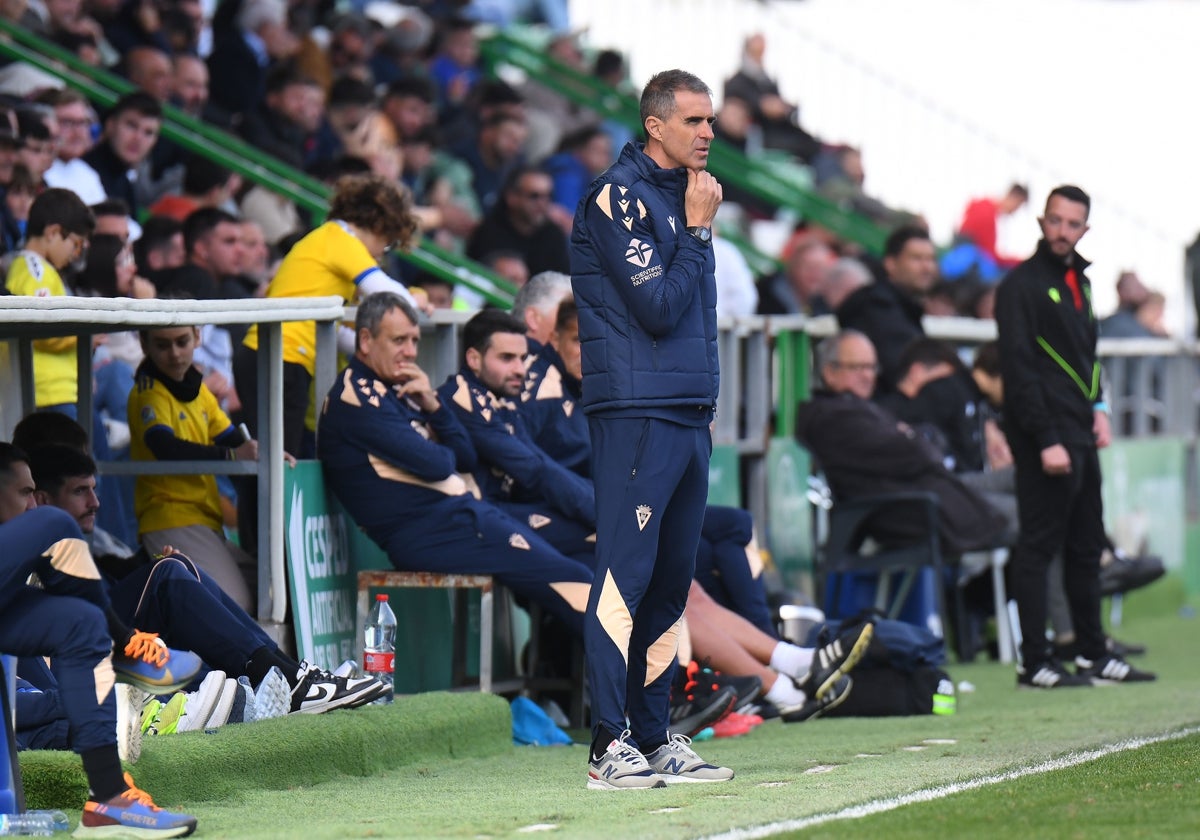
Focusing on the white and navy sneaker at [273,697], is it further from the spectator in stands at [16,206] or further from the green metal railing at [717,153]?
the green metal railing at [717,153]

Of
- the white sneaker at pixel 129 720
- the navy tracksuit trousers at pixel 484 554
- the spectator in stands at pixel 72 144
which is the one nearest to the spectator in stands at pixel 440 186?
the spectator in stands at pixel 72 144

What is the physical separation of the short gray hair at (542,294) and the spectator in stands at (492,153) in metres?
5.98

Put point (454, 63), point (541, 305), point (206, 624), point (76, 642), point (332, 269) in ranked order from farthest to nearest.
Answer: point (454, 63)
point (541, 305)
point (332, 269)
point (206, 624)
point (76, 642)

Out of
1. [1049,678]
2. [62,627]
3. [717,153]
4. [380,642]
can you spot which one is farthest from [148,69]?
[62,627]

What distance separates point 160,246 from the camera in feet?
34.2

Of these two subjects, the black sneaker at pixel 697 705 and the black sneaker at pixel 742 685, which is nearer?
the black sneaker at pixel 697 705

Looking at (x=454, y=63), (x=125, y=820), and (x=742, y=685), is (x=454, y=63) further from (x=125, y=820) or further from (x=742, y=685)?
(x=125, y=820)

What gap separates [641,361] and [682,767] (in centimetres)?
128

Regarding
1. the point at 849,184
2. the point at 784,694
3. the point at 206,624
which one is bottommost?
the point at 784,694

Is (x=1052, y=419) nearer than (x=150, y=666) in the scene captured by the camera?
No

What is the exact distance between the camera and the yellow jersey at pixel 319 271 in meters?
8.88

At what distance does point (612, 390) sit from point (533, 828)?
144cm

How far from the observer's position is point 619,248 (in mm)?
6301

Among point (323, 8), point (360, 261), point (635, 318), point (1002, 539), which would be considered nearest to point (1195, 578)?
point (1002, 539)
